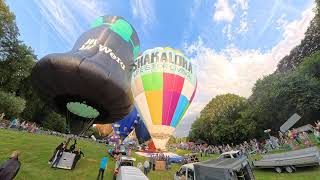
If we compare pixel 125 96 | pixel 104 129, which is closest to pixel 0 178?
pixel 125 96

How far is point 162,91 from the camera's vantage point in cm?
3850

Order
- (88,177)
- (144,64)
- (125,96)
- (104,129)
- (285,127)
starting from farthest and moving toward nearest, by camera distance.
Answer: (104,129), (144,64), (285,127), (125,96), (88,177)

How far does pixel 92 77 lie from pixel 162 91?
2037cm

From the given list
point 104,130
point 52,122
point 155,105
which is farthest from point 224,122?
point 52,122

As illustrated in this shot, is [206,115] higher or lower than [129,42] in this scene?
higher

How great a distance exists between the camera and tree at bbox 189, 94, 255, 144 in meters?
62.5

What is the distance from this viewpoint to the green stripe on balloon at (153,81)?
3878 cm

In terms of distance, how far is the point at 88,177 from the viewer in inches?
739

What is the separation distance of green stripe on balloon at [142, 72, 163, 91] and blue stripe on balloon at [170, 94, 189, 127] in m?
3.46

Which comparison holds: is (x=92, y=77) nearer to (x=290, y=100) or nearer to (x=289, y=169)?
(x=289, y=169)

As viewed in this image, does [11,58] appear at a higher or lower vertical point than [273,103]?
higher

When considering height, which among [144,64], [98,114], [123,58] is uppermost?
[144,64]

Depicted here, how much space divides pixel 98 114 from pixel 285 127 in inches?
841

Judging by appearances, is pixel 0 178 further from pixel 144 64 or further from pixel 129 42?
pixel 144 64
